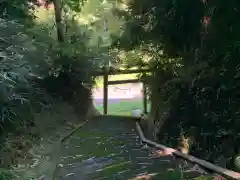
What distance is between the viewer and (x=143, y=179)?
155 inches

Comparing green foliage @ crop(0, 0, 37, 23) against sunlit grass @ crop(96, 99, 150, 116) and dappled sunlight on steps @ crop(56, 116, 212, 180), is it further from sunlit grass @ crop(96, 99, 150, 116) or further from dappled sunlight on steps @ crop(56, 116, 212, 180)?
sunlit grass @ crop(96, 99, 150, 116)

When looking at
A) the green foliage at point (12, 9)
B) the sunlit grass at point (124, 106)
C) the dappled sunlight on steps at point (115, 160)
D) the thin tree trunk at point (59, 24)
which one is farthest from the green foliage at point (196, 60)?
the sunlit grass at point (124, 106)

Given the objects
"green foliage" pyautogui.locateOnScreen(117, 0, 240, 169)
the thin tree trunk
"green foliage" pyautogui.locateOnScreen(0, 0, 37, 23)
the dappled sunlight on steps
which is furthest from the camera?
the thin tree trunk

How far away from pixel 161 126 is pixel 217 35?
2.78m

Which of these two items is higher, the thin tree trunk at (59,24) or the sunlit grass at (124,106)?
the thin tree trunk at (59,24)

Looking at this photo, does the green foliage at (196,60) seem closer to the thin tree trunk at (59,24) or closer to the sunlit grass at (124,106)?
the thin tree trunk at (59,24)

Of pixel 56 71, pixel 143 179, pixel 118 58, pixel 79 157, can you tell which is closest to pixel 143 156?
pixel 79 157

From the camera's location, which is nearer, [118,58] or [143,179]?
[143,179]

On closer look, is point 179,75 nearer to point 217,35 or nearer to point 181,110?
point 181,110

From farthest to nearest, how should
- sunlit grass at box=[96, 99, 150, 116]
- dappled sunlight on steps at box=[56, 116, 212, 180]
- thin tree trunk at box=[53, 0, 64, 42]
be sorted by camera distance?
sunlit grass at box=[96, 99, 150, 116]
thin tree trunk at box=[53, 0, 64, 42]
dappled sunlight on steps at box=[56, 116, 212, 180]

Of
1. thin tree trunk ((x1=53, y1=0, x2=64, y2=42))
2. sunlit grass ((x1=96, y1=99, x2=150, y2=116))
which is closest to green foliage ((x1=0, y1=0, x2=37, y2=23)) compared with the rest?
thin tree trunk ((x1=53, y1=0, x2=64, y2=42))

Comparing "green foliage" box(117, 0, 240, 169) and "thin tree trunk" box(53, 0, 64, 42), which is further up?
"thin tree trunk" box(53, 0, 64, 42)

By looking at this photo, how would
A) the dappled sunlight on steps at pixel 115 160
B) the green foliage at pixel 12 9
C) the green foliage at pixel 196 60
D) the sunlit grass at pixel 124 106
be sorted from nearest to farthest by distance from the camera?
the dappled sunlight on steps at pixel 115 160
the green foliage at pixel 12 9
the green foliage at pixel 196 60
the sunlit grass at pixel 124 106

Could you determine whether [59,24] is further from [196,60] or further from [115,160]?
[115,160]
